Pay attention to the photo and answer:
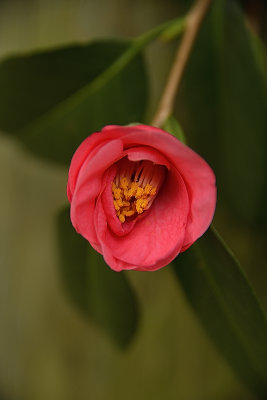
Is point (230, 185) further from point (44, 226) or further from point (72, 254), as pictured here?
point (44, 226)

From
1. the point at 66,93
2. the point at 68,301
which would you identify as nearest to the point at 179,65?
the point at 66,93

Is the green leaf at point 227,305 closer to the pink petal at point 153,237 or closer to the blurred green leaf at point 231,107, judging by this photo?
the pink petal at point 153,237

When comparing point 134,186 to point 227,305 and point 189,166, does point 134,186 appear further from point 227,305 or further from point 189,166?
point 227,305

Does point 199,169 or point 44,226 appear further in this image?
point 44,226

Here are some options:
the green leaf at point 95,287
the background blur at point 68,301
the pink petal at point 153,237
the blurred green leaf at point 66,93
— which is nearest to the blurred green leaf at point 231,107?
the background blur at point 68,301

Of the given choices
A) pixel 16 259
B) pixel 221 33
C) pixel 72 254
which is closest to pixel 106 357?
pixel 16 259
